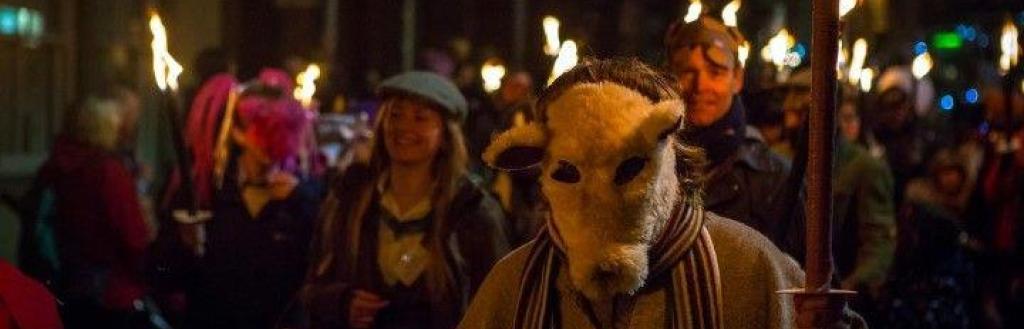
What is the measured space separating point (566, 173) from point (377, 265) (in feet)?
8.44

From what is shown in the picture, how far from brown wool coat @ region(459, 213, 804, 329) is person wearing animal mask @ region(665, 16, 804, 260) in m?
1.84

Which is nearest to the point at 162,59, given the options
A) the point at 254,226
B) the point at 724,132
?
the point at 254,226

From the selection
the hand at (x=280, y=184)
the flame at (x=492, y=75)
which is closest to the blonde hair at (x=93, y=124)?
the hand at (x=280, y=184)

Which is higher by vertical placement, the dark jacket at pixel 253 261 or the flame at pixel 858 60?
the flame at pixel 858 60

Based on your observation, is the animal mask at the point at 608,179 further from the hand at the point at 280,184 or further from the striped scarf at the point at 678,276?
the hand at the point at 280,184

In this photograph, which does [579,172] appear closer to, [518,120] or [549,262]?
[549,262]

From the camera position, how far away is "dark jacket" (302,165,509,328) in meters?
6.48

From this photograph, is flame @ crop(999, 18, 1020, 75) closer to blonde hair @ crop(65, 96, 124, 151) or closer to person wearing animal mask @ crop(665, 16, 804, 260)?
blonde hair @ crop(65, 96, 124, 151)

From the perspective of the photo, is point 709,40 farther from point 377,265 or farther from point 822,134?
point 822,134

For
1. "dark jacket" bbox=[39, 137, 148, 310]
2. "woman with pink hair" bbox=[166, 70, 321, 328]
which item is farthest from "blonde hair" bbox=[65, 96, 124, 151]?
"woman with pink hair" bbox=[166, 70, 321, 328]

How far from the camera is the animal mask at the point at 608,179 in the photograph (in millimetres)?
3910

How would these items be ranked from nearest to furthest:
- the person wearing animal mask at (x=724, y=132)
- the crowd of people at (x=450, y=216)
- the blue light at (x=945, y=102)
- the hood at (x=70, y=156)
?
the crowd of people at (x=450, y=216) → the person wearing animal mask at (x=724, y=132) → the hood at (x=70, y=156) → the blue light at (x=945, y=102)

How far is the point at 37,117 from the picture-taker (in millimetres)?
15531

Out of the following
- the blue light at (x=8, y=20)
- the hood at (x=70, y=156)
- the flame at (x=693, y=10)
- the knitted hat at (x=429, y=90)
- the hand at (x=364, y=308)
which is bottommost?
the hand at (x=364, y=308)
